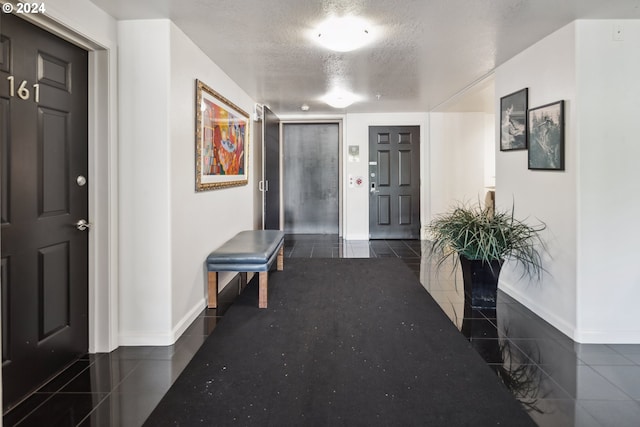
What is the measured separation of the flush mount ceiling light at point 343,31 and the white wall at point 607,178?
5.02ft

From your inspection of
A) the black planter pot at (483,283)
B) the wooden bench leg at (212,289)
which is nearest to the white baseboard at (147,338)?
the wooden bench leg at (212,289)

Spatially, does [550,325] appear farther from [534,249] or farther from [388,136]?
[388,136]

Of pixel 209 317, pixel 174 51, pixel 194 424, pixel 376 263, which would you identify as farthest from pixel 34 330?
pixel 376 263

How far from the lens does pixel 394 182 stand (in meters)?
7.25

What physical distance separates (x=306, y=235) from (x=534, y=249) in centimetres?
501

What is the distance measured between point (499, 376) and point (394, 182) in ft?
17.0

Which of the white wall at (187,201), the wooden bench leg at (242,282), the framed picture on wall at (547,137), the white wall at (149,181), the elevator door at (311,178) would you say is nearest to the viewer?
the white wall at (149,181)

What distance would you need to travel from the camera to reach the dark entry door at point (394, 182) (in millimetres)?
7168

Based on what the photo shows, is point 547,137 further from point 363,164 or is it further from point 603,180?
point 363,164

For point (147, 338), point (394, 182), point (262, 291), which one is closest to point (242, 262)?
point (262, 291)

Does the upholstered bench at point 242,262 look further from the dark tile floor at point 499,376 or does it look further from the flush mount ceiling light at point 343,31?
the flush mount ceiling light at point 343,31

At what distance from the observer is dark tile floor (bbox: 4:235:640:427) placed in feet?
6.30

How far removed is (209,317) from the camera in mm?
3338

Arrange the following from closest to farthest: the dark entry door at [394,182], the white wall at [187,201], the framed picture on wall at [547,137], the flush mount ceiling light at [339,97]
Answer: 1. the white wall at [187,201]
2. the framed picture on wall at [547,137]
3. the flush mount ceiling light at [339,97]
4. the dark entry door at [394,182]
